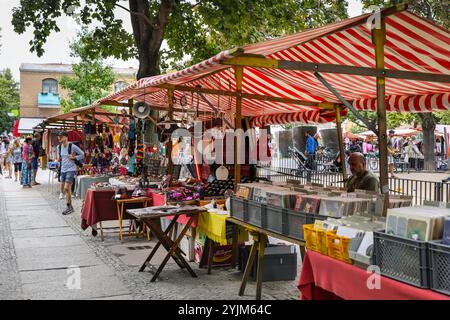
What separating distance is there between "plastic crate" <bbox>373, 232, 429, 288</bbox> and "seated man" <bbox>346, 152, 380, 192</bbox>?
3265 mm

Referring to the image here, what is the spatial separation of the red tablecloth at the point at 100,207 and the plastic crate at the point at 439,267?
22.0 feet

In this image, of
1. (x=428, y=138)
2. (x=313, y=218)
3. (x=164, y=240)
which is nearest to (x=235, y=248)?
(x=164, y=240)

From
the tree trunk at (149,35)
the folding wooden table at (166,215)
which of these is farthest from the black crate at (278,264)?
the tree trunk at (149,35)

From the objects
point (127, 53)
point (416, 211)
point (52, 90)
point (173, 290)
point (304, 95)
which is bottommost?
point (173, 290)

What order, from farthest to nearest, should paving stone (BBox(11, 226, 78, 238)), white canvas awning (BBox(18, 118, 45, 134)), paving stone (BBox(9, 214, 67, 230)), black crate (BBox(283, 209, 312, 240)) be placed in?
white canvas awning (BBox(18, 118, 45, 134)), paving stone (BBox(9, 214, 67, 230)), paving stone (BBox(11, 226, 78, 238)), black crate (BBox(283, 209, 312, 240))

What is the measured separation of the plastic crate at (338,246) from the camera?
3.38 metres

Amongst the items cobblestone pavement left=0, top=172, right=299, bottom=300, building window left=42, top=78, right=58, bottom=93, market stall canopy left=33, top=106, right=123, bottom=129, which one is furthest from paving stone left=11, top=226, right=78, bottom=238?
building window left=42, top=78, right=58, bottom=93

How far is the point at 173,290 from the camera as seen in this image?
5703 mm

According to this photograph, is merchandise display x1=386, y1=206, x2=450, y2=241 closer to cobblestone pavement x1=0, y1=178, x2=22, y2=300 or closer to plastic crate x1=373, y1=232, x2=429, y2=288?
plastic crate x1=373, y1=232, x2=429, y2=288

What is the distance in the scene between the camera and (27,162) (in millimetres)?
18344

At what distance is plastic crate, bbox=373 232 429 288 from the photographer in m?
2.77

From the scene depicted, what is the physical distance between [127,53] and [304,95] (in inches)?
291

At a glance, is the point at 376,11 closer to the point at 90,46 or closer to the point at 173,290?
the point at 173,290
